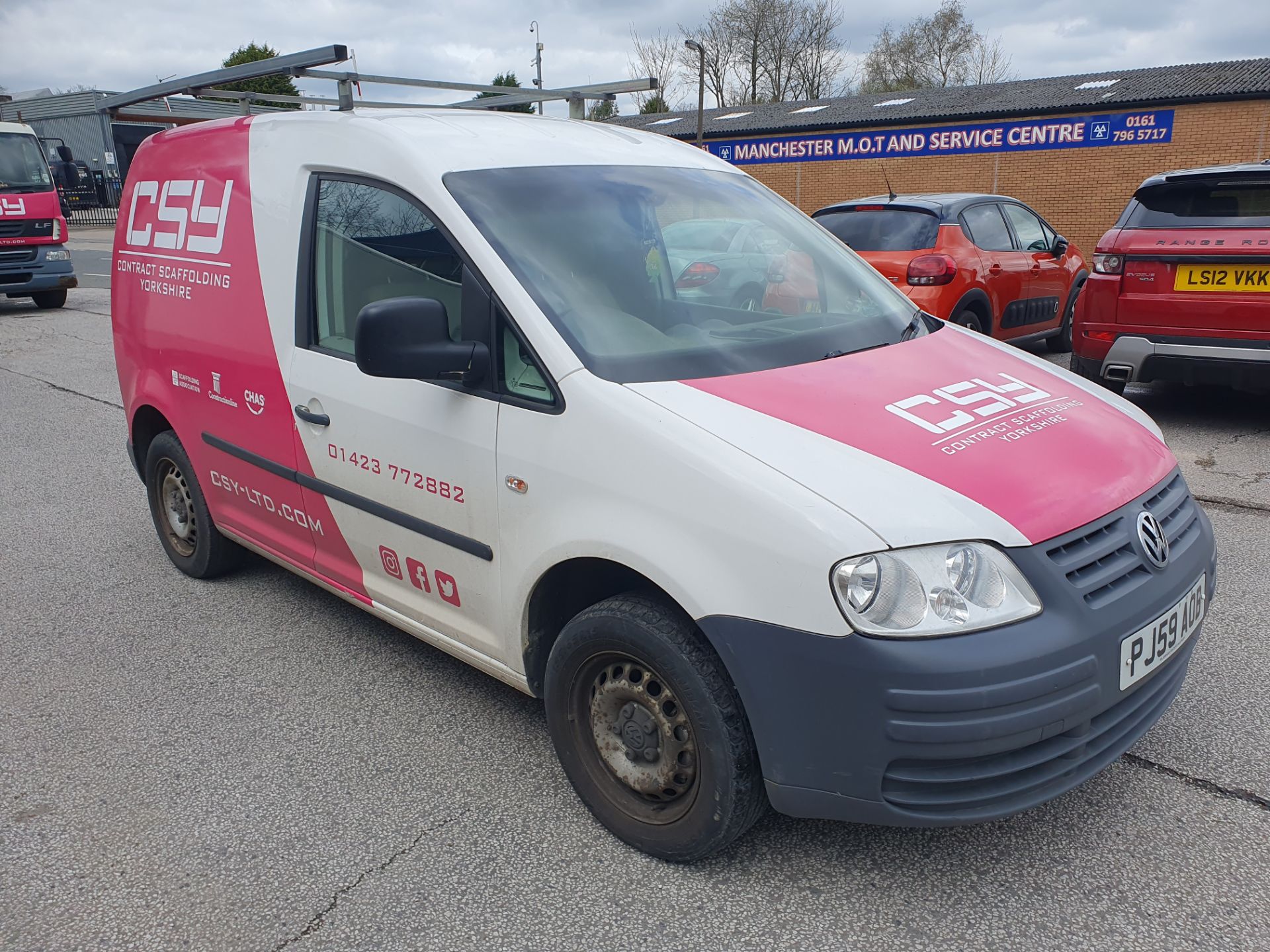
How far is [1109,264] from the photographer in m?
6.47

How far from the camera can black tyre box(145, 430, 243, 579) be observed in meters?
4.25

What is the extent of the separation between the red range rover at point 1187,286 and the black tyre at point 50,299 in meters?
14.5

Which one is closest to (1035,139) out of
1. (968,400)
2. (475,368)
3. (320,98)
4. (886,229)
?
(886,229)

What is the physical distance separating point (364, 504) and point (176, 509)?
1.84m

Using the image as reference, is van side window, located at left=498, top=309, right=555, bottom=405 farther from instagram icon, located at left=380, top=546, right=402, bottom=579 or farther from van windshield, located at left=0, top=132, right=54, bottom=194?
van windshield, located at left=0, top=132, right=54, bottom=194

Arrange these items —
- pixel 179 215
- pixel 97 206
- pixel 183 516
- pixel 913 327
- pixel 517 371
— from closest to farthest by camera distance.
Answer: pixel 517 371 < pixel 913 327 < pixel 179 215 < pixel 183 516 < pixel 97 206

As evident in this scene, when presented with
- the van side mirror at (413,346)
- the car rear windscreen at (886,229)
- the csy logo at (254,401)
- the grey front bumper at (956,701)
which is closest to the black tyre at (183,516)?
the csy logo at (254,401)

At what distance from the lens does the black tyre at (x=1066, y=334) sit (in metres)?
9.48

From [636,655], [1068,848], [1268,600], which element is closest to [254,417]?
[636,655]

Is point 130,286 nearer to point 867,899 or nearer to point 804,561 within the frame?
point 804,561

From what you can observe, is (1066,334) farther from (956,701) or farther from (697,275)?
(956,701)

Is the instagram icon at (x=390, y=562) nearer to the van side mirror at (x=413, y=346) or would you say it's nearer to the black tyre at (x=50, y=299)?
the van side mirror at (x=413, y=346)

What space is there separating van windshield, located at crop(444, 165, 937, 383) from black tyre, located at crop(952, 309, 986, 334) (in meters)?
4.60

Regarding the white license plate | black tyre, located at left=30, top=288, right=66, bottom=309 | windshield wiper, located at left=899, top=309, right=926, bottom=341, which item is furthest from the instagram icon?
black tyre, located at left=30, top=288, right=66, bottom=309
